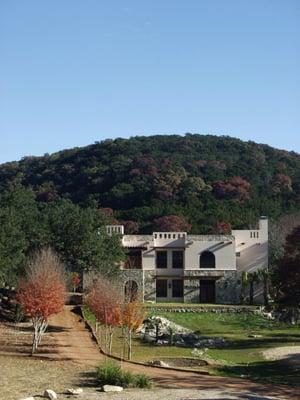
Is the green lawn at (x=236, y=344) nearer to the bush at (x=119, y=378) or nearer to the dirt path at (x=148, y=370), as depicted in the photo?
the dirt path at (x=148, y=370)

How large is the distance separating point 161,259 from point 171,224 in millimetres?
10760

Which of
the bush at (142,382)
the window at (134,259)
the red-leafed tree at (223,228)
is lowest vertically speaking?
the bush at (142,382)

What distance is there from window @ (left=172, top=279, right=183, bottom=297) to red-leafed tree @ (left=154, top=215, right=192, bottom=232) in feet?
33.8

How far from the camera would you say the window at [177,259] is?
179 ft

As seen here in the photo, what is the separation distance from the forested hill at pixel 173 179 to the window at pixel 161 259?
1173 centimetres

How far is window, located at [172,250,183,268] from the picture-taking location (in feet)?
179

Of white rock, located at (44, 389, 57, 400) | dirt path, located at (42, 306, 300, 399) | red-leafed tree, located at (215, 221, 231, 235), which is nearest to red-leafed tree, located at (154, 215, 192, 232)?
red-leafed tree, located at (215, 221, 231, 235)

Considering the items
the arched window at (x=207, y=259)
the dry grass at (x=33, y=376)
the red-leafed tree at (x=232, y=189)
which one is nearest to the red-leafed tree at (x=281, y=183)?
the red-leafed tree at (x=232, y=189)

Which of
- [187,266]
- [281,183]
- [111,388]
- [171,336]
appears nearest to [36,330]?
[111,388]

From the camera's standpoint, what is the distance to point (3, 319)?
37.8 metres

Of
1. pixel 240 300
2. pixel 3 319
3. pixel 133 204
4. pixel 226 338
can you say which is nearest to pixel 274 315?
pixel 240 300

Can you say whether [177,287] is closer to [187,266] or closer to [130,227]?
[187,266]

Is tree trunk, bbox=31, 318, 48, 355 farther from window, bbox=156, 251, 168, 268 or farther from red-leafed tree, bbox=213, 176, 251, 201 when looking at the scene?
red-leafed tree, bbox=213, 176, 251, 201

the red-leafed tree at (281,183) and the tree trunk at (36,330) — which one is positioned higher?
the red-leafed tree at (281,183)
